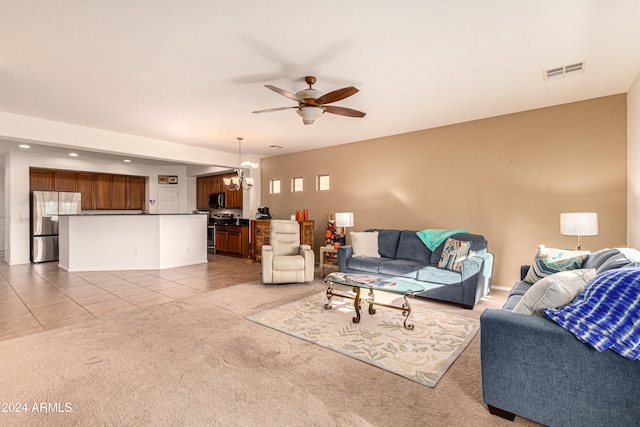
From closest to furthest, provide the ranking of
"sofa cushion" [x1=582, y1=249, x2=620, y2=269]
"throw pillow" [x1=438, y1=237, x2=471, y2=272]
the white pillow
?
"sofa cushion" [x1=582, y1=249, x2=620, y2=269] < "throw pillow" [x1=438, y1=237, x2=471, y2=272] < the white pillow

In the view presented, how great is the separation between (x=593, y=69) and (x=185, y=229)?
23.7 feet

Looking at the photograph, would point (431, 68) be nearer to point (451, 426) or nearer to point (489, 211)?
point (489, 211)

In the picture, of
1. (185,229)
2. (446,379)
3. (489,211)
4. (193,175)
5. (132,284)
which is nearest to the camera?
(446,379)

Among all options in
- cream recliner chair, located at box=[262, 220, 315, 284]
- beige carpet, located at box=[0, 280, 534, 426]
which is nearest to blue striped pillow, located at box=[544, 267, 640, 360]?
beige carpet, located at box=[0, 280, 534, 426]

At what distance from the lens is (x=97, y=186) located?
8.52m

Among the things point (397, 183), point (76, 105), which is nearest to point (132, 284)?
point (76, 105)

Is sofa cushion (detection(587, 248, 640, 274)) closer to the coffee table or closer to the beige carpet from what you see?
the beige carpet

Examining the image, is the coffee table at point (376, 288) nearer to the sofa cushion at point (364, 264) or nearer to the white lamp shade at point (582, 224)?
the sofa cushion at point (364, 264)

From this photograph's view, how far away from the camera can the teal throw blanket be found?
4691mm

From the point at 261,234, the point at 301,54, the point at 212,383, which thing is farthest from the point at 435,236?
the point at 261,234

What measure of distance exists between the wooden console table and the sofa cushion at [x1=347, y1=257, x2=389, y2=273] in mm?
1922

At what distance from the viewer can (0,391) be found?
6.90 ft

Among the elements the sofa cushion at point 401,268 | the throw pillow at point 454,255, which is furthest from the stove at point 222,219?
the throw pillow at point 454,255

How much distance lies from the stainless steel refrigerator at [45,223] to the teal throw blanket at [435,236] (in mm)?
8091
